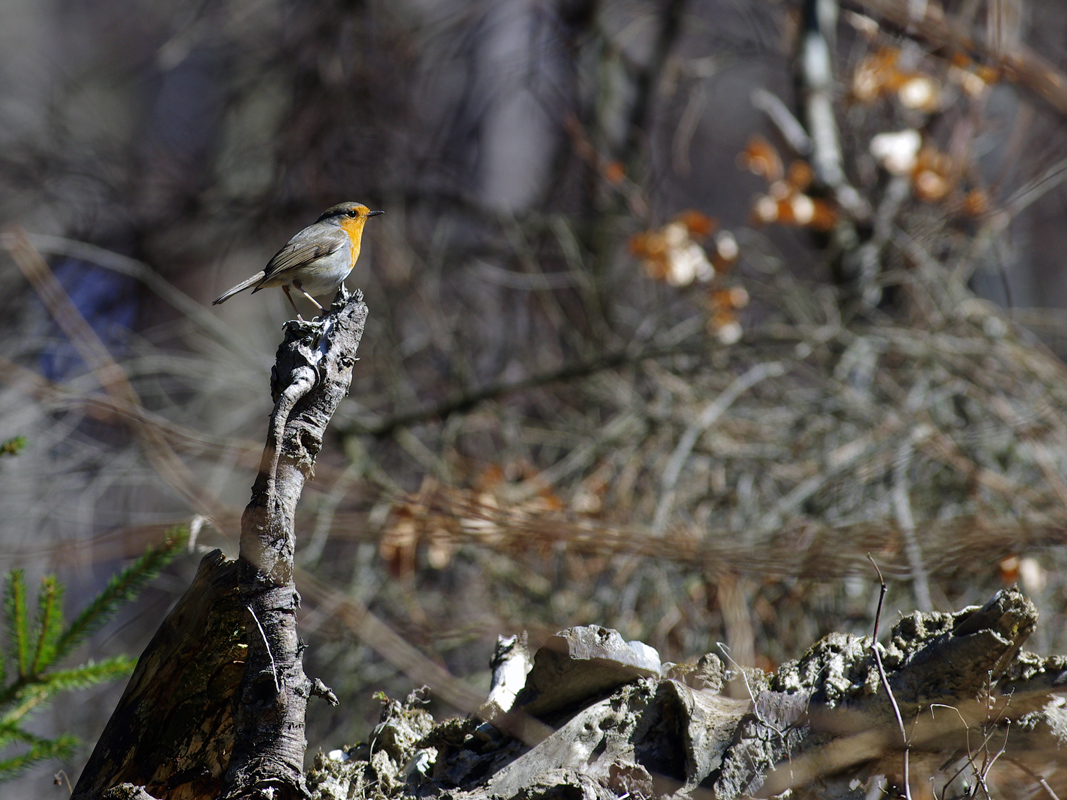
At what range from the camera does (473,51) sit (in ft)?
22.5

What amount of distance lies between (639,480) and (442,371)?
1.74 m

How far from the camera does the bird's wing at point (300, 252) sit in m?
2.39

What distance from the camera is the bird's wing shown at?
2.39 m

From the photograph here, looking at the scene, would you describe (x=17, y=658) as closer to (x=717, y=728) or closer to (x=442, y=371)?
(x=717, y=728)

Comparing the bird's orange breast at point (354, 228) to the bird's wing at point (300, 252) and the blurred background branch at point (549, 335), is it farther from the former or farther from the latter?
the blurred background branch at point (549, 335)

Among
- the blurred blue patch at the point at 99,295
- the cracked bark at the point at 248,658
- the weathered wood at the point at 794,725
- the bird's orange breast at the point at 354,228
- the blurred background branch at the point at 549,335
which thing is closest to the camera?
the cracked bark at the point at 248,658

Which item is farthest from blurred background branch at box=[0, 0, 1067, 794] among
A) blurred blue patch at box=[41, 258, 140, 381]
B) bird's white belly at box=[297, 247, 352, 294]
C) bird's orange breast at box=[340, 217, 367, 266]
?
bird's orange breast at box=[340, 217, 367, 266]

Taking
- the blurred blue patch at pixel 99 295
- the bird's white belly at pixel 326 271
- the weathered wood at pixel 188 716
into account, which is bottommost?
the weathered wood at pixel 188 716

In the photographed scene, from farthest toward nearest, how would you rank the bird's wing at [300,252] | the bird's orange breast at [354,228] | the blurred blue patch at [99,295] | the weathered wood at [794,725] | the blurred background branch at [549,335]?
the blurred blue patch at [99,295] < the blurred background branch at [549,335] < the bird's orange breast at [354,228] < the bird's wing at [300,252] < the weathered wood at [794,725]

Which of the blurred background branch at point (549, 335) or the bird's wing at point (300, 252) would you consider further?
the blurred background branch at point (549, 335)

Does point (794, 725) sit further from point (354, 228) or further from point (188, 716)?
point (354, 228)

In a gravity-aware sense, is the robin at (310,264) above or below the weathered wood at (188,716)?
above

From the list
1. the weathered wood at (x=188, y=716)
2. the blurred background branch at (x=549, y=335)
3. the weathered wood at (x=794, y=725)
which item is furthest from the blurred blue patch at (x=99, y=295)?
the weathered wood at (x=794, y=725)

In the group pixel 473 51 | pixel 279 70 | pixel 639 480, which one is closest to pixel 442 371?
pixel 639 480
